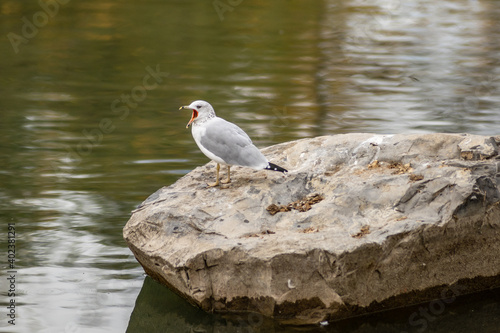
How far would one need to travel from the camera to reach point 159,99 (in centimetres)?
988

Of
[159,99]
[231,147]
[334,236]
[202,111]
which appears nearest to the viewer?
[334,236]

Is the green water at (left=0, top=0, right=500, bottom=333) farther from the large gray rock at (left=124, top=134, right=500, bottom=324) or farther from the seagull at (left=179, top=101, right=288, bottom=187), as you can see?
the seagull at (left=179, top=101, right=288, bottom=187)

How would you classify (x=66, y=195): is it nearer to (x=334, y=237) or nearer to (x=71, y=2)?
(x=334, y=237)

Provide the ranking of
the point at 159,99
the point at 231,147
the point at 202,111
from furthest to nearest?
the point at 159,99 → the point at 202,111 → the point at 231,147

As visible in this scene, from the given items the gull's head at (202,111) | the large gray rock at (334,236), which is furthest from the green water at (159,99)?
the gull's head at (202,111)

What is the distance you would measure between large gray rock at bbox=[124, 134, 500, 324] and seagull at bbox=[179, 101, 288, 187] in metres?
0.22

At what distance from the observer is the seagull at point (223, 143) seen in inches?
185

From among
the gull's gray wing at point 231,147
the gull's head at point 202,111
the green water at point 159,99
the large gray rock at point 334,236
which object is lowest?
the green water at point 159,99

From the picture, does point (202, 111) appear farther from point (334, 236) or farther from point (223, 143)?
point (334, 236)

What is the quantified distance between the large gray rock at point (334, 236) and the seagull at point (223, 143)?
216 mm

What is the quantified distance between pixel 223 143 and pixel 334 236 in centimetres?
93

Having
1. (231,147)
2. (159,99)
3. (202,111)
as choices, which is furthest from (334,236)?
(159,99)

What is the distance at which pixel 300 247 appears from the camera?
420 centimetres

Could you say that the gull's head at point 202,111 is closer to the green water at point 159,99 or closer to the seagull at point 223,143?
the seagull at point 223,143
